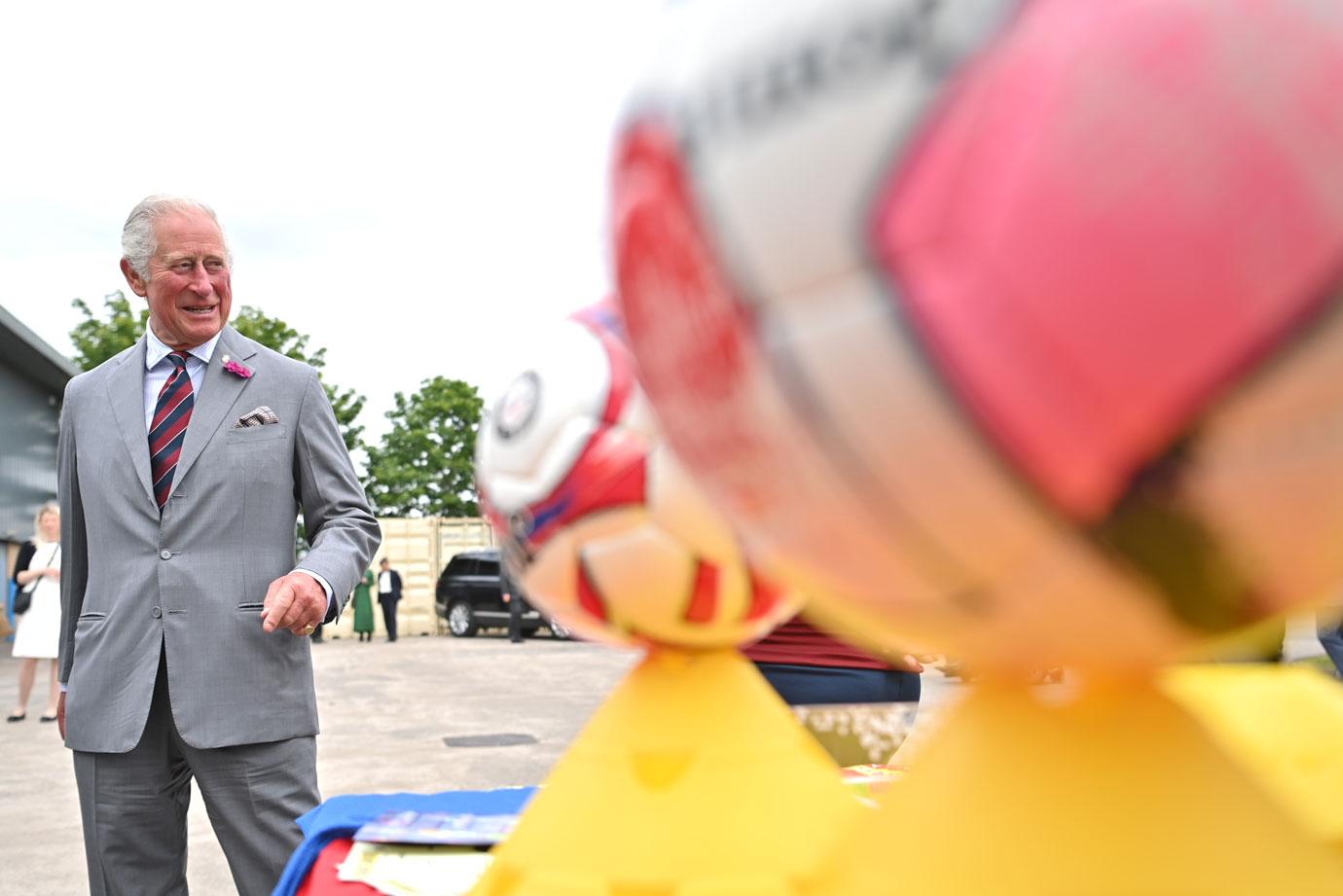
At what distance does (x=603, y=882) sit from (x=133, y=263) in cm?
176

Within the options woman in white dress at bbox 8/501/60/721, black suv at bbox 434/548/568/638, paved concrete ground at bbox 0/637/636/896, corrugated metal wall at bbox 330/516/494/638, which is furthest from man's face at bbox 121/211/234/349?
corrugated metal wall at bbox 330/516/494/638

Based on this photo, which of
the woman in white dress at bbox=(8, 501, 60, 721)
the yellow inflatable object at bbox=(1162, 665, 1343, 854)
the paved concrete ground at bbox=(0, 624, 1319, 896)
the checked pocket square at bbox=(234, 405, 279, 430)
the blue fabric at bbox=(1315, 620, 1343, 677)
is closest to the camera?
the yellow inflatable object at bbox=(1162, 665, 1343, 854)

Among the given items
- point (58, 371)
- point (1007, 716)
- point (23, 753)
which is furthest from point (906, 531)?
point (58, 371)

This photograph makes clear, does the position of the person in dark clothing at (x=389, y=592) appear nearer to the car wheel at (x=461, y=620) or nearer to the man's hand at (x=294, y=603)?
the car wheel at (x=461, y=620)

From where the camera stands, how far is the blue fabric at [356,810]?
214 centimetres

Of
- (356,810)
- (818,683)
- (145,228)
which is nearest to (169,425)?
(145,228)

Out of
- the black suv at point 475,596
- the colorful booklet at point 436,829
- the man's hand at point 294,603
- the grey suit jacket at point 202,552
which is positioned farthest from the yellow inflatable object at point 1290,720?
the black suv at point 475,596

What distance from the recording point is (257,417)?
8.41ft

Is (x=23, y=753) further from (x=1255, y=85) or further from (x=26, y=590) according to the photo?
(x=1255, y=85)

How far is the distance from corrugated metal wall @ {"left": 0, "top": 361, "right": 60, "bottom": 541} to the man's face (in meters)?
19.5

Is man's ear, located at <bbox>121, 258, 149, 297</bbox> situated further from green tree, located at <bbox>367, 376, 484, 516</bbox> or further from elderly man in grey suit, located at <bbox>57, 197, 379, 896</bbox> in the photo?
green tree, located at <bbox>367, 376, 484, 516</bbox>

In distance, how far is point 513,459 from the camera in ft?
5.87

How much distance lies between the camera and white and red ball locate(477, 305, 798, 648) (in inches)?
65.9

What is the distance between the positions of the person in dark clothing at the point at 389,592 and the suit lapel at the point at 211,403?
55.4 feet
